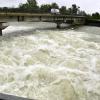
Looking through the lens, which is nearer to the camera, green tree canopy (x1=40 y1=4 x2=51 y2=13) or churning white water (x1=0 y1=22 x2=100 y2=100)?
churning white water (x1=0 y1=22 x2=100 y2=100)

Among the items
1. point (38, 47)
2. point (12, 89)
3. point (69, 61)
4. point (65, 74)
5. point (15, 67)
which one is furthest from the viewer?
point (38, 47)

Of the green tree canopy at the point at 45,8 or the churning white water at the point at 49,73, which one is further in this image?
the green tree canopy at the point at 45,8

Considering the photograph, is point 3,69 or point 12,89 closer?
point 12,89

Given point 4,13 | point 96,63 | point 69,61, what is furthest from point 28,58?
point 4,13

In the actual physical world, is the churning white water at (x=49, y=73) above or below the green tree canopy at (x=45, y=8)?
below

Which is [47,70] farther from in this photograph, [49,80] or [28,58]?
[28,58]

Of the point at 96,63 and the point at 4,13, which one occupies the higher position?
the point at 4,13

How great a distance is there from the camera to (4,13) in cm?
2033

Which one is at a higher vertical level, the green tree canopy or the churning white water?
the green tree canopy

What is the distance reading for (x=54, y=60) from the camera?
12523 millimetres

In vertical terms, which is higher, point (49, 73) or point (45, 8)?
point (45, 8)

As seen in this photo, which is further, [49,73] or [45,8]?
[45,8]

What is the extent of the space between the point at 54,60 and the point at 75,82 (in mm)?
3479

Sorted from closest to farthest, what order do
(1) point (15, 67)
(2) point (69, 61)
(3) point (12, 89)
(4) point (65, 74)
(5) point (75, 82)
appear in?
(3) point (12, 89)
(5) point (75, 82)
(4) point (65, 74)
(1) point (15, 67)
(2) point (69, 61)
